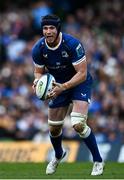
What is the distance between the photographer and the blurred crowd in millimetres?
19969

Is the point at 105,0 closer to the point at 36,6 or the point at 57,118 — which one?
the point at 36,6

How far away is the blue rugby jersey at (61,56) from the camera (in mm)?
12211

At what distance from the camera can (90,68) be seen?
21.3 meters

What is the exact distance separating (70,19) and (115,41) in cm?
178

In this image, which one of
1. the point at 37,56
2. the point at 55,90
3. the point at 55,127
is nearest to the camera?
the point at 55,90

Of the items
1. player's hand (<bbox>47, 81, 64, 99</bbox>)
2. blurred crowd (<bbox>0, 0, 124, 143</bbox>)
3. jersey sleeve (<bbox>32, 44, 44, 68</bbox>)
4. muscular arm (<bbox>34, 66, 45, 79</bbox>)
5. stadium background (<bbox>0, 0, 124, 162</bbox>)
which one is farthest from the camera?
blurred crowd (<bbox>0, 0, 124, 143</bbox>)

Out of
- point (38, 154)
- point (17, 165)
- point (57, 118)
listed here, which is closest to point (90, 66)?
point (38, 154)

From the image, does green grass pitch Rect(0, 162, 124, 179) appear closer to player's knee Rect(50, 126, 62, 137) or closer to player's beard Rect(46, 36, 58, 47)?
player's knee Rect(50, 126, 62, 137)

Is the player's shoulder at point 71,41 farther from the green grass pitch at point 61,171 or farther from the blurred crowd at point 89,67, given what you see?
the blurred crowd at point 89,67

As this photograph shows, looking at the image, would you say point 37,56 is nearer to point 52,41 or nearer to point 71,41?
point 52,41

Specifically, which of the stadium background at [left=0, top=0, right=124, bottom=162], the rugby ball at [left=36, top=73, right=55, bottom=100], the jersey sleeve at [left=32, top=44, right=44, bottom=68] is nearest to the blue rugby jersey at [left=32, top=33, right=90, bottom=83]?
the jersey sleeve at [left=32, top=44, right=44, bottom=68]

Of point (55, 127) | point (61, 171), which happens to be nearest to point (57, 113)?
point (55, 127)

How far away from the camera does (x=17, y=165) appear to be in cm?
1469

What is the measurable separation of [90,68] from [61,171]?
27.1ft
